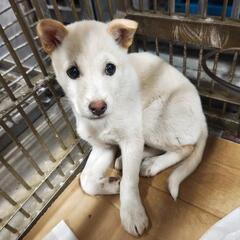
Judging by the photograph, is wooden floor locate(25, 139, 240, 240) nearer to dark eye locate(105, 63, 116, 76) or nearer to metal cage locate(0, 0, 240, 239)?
metal cage locate(0, 0, 240, 239)

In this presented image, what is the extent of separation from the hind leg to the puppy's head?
50 centimetres

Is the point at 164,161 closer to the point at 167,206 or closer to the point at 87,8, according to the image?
the point at 167,206

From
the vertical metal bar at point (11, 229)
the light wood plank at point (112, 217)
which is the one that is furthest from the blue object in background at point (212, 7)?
the vertical metal bar at point (11, 229)

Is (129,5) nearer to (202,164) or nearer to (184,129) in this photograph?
(184,129)

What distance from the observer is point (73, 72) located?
3.69 ft

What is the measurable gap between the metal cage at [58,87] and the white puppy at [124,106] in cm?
16

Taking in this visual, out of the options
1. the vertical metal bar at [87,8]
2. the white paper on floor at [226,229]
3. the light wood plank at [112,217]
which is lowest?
the light wood plank at [112,217]

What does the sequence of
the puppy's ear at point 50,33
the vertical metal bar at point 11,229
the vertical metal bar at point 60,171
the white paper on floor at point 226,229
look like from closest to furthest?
the puppy's ear at point 50,33 < the white paper on floor at point 226,229 < the vertical metal bar at point 11,229 < the vertical metal bar at point 60,171

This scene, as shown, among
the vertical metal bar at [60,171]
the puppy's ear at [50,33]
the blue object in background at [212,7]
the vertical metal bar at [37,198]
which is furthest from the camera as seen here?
the blue object in background at [212,7]

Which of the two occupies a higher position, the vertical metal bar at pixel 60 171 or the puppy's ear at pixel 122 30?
the puppy's ear at pixel 122 30

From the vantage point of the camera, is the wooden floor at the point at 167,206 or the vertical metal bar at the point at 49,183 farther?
the vertical metal bar at the point at 49,183

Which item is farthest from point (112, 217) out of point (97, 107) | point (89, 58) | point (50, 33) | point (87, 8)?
point (87, 8)

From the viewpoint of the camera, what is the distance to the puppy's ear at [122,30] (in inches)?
43.2

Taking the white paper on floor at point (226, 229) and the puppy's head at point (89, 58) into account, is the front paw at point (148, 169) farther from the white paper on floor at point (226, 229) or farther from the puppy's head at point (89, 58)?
the puppy's head at point (89, 58)
